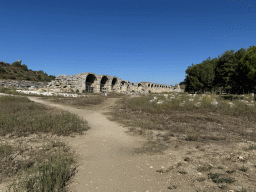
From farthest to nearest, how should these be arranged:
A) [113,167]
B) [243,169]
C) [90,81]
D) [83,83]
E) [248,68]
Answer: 1. [90,81]
2. [83,83]
3. [248,68]
4. [113,167]
5. [243,169]

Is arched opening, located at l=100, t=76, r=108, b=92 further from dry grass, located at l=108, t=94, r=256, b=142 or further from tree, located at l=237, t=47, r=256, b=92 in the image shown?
tree, located at l=237, t=47, r=256, b=92

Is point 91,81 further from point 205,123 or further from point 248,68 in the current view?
point 248,68

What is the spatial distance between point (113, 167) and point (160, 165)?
103 cm

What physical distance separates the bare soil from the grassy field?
0.97 feet

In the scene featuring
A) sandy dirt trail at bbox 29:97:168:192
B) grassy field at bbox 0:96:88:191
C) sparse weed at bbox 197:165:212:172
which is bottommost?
sandy dirt trail at bbox 29:97:168:192

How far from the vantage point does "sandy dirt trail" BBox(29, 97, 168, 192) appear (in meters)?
2.29

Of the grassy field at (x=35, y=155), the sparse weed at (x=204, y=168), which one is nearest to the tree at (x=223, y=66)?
the sparse weed at (x=204, y=168)

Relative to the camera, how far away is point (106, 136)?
4715mm

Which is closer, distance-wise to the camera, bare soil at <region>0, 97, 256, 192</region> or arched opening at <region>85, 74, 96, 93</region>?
bare soil at <region>0, 97, 256, 192</region>

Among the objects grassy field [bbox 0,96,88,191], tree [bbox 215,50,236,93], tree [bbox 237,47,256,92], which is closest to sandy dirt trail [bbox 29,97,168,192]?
grassy field [bbox 0,96,88,191]

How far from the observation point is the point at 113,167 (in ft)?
9.32

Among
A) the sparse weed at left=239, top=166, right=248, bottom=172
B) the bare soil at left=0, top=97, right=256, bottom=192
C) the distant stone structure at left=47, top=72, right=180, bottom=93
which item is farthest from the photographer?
the distant stone structure at left=47, top=72, right=180, bottom=93

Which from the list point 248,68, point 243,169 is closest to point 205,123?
point 243,169

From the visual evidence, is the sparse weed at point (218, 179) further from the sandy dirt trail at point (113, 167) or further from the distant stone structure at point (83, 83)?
the distant stone structure at point (83, 83)
